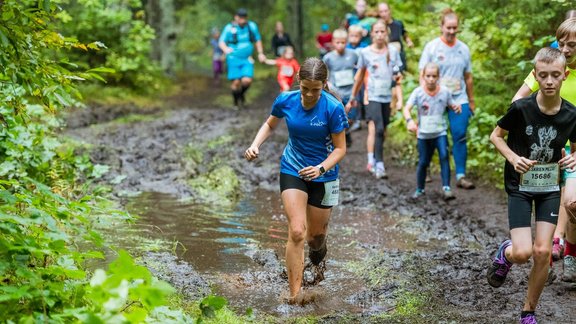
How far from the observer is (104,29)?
20.3 meters

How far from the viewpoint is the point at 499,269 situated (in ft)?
21.2

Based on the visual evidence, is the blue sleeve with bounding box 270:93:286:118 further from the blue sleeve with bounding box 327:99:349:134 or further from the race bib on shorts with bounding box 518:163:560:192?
the race bib on shorts with bounding box 518:163:560:192

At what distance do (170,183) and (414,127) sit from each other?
3974 mm

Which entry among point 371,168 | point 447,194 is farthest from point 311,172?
point 371,168

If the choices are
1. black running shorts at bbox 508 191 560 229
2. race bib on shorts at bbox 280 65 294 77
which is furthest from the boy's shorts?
black running shorts at bbox 508 191 560 229

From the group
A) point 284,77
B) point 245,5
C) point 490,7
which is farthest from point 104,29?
point 245,5

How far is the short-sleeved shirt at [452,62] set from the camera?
36.6ft

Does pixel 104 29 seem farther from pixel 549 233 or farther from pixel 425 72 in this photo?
pixel 549 233

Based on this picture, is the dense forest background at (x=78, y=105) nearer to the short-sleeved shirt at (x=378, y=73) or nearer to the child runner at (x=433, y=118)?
the child runner at (x=433, y=118)

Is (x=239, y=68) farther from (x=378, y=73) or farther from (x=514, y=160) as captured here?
(x=514, y=160)

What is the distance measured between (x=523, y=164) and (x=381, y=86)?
6.62m

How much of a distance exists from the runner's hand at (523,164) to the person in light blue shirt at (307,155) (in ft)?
4.97

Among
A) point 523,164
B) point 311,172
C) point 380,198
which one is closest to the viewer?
point 523,164

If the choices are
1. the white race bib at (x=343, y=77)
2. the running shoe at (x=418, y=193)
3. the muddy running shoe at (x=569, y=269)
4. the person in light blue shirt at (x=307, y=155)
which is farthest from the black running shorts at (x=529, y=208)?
the white race bib at (x=343, y=77)
